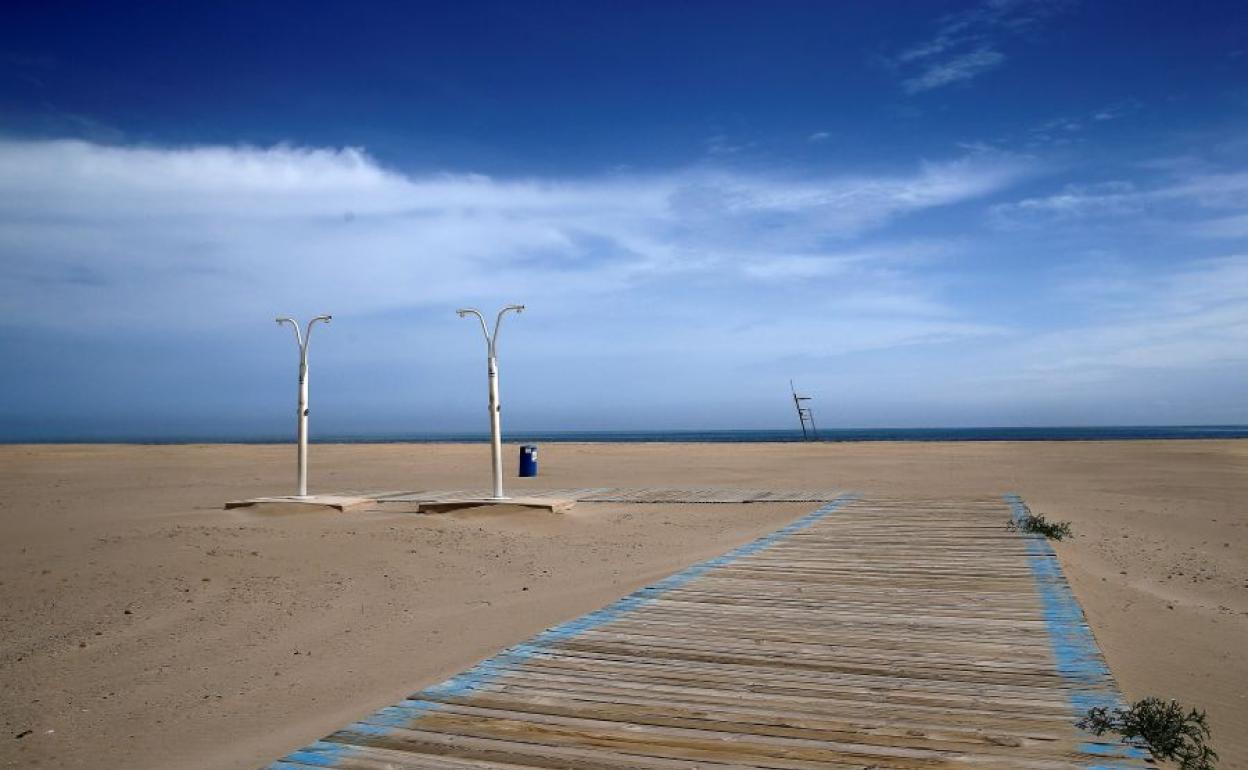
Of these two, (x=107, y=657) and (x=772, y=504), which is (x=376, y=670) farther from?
(x=772, y=504)

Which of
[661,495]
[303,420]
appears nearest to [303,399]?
[303,420]

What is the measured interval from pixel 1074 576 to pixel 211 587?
348 inches

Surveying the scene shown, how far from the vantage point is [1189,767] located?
3.67 metres

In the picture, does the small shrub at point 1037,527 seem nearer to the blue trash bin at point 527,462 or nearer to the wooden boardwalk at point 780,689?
the wooden boardwalk at point 780,689

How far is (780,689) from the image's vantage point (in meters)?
4.16

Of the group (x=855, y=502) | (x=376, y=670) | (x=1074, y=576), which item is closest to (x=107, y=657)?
(x=376, y=670)

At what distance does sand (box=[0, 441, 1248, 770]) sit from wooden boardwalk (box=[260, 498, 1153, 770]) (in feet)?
3.31

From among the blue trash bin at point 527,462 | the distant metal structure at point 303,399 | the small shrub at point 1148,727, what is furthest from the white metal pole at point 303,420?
the small shrub at point 1148,727

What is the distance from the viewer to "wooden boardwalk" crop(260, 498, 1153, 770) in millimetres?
3393

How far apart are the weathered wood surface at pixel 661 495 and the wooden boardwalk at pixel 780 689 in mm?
8520

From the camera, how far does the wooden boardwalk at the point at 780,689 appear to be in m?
3.39

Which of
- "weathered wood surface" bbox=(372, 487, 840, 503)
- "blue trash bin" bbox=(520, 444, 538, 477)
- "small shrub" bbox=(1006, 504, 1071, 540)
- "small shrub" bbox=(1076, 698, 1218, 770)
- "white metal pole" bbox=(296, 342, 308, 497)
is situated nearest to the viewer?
"small shrub" bbox=(1076, 698, 1218, 770)

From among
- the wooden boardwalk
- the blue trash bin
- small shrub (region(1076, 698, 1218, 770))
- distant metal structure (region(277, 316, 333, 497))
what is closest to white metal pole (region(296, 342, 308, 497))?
distant metal structure (region(277, 316, 333, 497))

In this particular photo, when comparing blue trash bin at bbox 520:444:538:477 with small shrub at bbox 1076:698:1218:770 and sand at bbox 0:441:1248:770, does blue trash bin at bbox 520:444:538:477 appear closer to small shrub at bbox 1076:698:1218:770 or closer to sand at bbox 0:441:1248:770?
sand at bbox 0:441:1248:770
